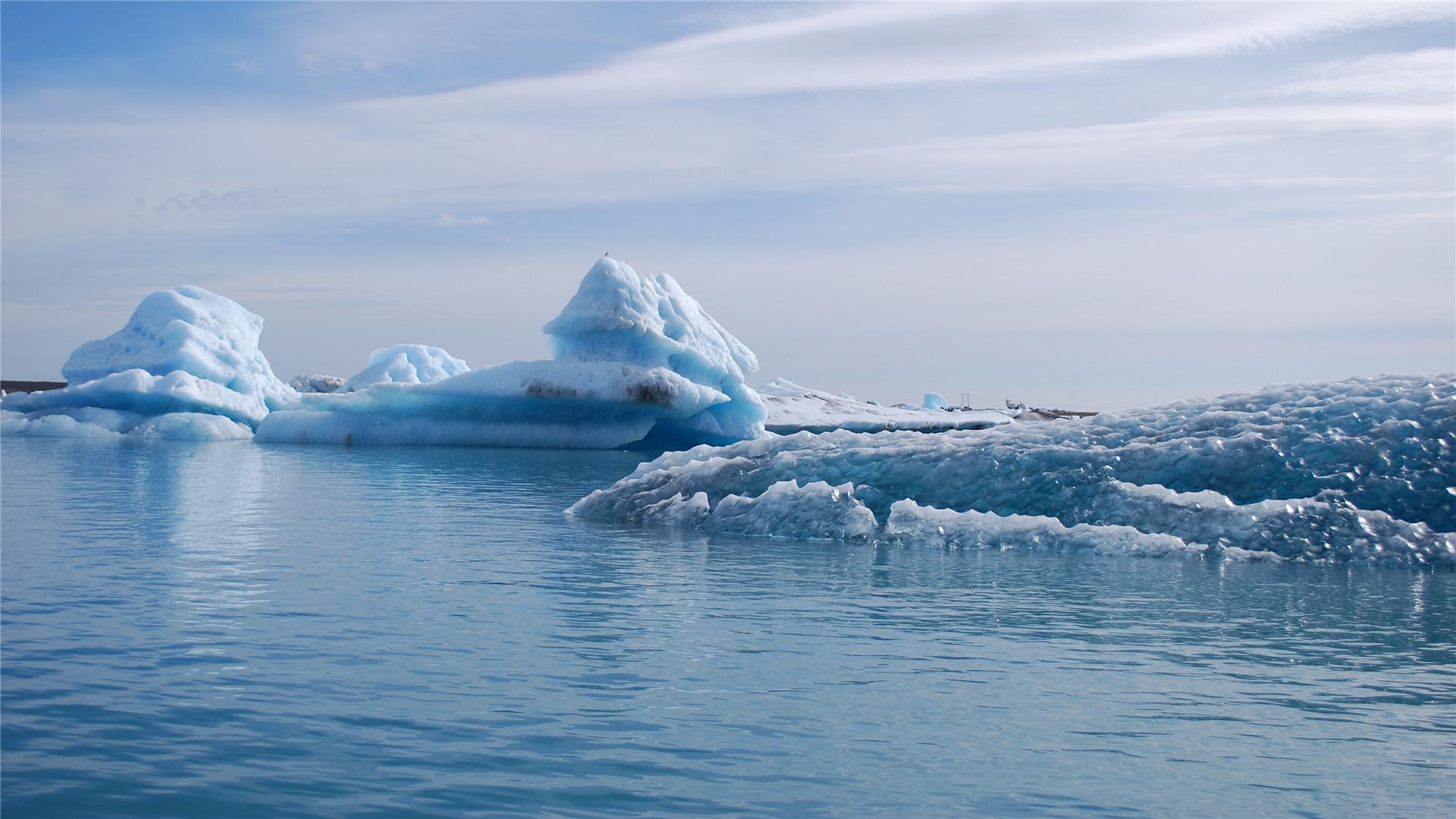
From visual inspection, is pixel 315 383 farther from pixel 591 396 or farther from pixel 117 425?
pixel 591 396

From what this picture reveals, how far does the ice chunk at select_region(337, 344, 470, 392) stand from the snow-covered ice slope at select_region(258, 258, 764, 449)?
10647mm

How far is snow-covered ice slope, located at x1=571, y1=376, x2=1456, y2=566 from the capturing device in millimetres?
11383

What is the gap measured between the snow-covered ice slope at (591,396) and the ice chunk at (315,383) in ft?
99.5

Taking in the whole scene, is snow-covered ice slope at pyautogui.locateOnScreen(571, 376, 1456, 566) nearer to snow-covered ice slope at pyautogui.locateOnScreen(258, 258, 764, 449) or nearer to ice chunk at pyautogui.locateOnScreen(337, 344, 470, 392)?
snow-covered ice slope at pyautogui.locateOnScreen(258, 258, 764, 449)

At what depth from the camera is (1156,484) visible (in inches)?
492

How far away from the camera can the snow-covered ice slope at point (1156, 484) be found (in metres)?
11.4

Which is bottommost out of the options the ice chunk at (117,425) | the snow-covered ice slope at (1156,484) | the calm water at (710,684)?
the calm water at (710,684)

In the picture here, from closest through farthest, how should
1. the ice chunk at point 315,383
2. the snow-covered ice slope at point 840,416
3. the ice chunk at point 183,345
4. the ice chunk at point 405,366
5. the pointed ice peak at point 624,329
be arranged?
the pointed ice peak at point 624,329 < the ice chunk at point 183,345 < the ice chunk at point 405,366 < the snow-covered ice slope at point 840,416 < the ice chunk at point 315,383

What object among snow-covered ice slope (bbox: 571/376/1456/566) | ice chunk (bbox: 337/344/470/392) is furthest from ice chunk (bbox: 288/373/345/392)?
snow-covered ice slope (bbox: 571/376/1456/566)

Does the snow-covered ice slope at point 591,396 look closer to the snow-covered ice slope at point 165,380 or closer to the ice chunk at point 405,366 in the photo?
the snow-covered ice slope at point 165,380

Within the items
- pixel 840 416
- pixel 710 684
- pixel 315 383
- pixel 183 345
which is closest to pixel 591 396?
pixel 183 345

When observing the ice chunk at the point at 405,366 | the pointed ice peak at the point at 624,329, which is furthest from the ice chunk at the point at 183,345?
the pointed ice peak at the point at 624,329

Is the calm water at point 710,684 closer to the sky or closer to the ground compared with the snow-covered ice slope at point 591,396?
closer to the ground

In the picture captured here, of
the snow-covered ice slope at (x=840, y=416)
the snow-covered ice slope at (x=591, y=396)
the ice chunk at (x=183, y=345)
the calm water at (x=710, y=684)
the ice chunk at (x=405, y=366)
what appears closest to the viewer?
the calm water at (x=710, y=684)
